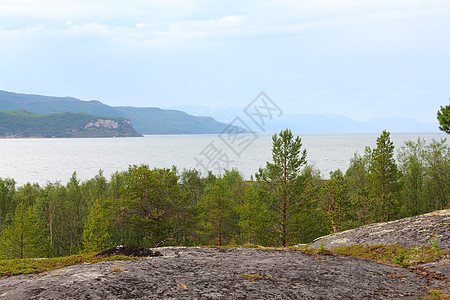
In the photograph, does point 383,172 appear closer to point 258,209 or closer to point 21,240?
point 258,209

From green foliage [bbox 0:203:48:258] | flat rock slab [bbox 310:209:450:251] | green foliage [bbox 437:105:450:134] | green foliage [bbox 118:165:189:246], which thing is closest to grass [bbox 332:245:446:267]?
flat rock slab [bbox 310:209:450:251]

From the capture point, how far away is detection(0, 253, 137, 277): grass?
10453 millimetres

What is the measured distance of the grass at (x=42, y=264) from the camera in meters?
10.5

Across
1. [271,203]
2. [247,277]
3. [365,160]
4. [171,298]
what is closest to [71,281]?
[171,298]

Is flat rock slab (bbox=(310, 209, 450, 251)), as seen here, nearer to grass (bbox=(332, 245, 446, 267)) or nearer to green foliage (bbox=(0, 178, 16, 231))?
grass (bbox=(332, 245, 446, 267))

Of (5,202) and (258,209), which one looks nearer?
(258,209)

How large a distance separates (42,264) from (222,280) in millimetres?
7265

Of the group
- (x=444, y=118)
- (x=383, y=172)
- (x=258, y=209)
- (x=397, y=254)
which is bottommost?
(x=258, y=209)

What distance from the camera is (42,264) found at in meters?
11.4

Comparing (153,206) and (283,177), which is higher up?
(283,177)

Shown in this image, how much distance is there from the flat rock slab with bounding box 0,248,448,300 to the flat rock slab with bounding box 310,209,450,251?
4.59m

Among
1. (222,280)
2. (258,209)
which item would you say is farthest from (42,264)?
(258,209)

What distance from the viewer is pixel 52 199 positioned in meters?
61.6

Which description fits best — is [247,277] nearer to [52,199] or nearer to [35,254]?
[35,254]
